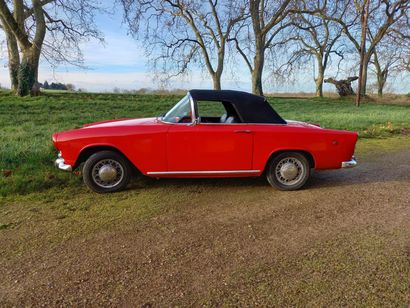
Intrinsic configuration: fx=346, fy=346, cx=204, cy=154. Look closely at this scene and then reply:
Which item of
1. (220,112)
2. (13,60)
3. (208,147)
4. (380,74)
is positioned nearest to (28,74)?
(13,60)

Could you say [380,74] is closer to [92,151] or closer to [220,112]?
[220,112]

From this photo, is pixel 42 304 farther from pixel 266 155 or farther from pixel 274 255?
pixel 266 155

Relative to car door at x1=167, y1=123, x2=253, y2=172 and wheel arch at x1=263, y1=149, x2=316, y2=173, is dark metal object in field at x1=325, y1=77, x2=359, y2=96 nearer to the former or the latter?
wheel arch at x1=263, y1=149, x2=316, y2=173

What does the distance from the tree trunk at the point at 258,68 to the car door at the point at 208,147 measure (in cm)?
2264

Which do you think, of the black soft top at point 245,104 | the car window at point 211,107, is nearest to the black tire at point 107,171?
the car window at point 211,107

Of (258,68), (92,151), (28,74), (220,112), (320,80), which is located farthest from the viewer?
(320,80)

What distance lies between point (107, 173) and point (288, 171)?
2.56 m

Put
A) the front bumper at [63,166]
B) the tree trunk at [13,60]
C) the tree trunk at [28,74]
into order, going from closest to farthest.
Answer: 1. the front bumper at [63,166]
2. the tree trunk at [28,74]
3. the tree trunk at [13,60]

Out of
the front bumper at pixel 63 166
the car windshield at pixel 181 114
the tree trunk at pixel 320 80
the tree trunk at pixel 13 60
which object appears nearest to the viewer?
the front bumper at pixel 63 166

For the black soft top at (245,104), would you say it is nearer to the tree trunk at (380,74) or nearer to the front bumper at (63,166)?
the front bumper at (63,166)

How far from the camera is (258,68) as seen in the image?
27156 millimetres

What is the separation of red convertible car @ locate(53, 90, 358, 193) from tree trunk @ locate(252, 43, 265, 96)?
2225 centimetres

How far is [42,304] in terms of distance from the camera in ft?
7.98

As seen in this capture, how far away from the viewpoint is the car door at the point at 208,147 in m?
4.71
